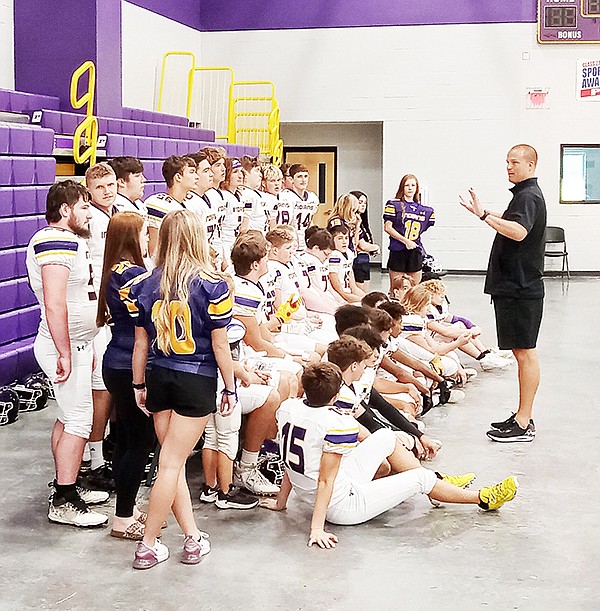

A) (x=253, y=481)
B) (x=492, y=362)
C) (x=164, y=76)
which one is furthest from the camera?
(x=164, y=76)

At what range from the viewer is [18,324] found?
723 centimetres

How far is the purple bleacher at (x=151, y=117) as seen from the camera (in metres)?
12.2

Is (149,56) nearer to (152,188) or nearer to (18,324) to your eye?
(152,188)

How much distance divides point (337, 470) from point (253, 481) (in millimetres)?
785

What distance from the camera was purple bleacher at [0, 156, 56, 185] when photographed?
713 centimetres

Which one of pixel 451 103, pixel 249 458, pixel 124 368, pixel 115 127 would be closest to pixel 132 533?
pixel 124 368

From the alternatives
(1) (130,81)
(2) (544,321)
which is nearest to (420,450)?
(2) (544,321)

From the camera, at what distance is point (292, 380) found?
5098mm

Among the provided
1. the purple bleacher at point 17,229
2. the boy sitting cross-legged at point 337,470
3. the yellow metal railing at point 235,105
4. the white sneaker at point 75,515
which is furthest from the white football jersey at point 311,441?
the yellow metal railing at point 235,105

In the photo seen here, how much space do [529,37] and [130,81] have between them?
6.16 metres

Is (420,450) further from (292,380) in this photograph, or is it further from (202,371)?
(202,371)

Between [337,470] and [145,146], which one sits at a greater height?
[145,146]

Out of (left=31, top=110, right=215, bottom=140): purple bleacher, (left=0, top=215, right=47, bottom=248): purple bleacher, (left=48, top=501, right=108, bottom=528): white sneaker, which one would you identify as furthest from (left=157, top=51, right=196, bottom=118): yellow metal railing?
(left=48, top=501, right=108, bottom=528): white sneaker

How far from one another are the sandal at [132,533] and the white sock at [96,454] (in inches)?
33.1
